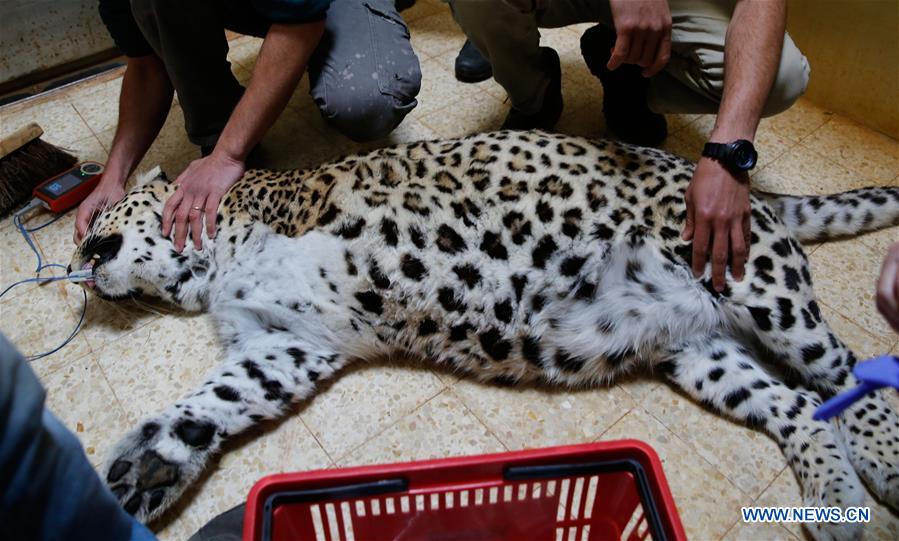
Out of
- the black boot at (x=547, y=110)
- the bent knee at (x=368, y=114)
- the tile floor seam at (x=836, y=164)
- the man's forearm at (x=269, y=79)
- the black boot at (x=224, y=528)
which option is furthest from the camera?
the black boot at (x=547, y=110)

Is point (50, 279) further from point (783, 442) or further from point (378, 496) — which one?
point (783, 442)

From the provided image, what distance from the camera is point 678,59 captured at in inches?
88.5

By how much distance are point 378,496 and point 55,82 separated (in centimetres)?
341

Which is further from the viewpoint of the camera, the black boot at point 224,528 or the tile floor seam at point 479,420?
the tile floor seam at point 479,420


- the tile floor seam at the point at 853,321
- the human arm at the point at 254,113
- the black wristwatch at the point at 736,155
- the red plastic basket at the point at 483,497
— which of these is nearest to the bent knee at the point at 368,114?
the human arm at the point at 254,113

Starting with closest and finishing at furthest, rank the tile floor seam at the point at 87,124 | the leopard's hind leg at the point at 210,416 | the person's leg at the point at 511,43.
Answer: the leopard's hind leg at the point at 210,416 < the person's leg at the point at 511,43 < the tile floor seam at the point at 87,124

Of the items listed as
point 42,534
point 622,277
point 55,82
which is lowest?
point 55,82

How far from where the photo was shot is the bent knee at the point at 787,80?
204cm

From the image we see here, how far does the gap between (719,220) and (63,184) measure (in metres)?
2.50

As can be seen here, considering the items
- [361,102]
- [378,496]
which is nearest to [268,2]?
[361,102]

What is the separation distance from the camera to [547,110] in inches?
110

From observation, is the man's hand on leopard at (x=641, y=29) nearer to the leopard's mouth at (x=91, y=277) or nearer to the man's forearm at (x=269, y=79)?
the man's forearm at (x=269, y=79)

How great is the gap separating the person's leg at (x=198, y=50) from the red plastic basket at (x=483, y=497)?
6.13 feet

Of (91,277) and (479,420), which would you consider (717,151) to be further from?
(91,277)
